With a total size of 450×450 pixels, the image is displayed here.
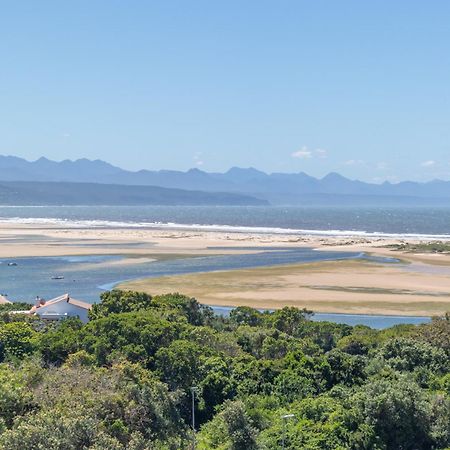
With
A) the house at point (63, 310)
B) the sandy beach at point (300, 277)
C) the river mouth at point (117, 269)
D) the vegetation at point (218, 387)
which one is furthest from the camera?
the river mouth at point (117, 269)

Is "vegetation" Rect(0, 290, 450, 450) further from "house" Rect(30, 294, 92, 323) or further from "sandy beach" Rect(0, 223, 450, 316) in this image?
"sandy beach" Rect(0, 223, 450, 316)

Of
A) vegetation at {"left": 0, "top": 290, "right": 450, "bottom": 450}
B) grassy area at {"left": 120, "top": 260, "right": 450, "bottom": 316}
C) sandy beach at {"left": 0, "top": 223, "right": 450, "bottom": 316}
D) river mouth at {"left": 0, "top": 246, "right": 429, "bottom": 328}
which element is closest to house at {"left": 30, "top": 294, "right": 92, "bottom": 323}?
vegetation at {"left": 0, "top": 290, "right": 450, "bottom": 450}

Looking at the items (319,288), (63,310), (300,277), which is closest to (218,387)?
(63,310)

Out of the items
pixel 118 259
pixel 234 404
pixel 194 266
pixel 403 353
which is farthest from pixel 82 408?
pixel 118 259

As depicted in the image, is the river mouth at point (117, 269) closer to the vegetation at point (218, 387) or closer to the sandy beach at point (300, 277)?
the sandy beach at point (300, 277)

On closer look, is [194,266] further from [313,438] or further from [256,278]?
[313,438]

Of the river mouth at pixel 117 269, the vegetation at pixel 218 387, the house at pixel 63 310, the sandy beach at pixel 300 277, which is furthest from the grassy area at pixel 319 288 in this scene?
the vegetation at pixel 218 387
